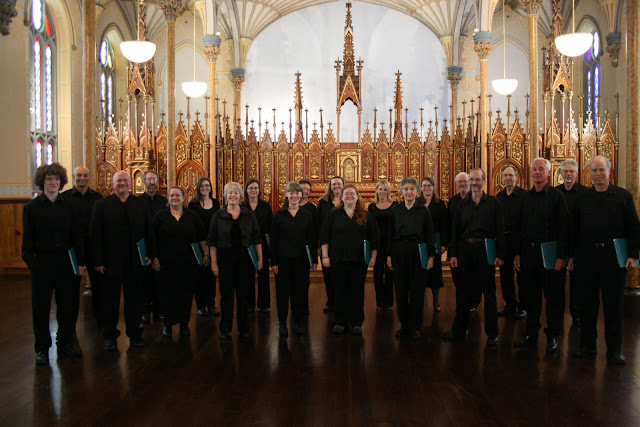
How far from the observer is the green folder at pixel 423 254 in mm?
5395

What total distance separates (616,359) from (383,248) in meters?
2.78

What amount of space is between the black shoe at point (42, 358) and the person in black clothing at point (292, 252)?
2126 millimetres

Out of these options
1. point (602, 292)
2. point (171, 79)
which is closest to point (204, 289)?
point (602, 292)

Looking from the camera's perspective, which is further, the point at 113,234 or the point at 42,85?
the point at 42,85

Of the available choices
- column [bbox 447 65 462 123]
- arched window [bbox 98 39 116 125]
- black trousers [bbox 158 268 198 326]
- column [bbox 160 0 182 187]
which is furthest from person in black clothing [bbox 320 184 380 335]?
column [bbox 447 65 462 123]

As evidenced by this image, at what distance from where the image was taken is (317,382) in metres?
4.15

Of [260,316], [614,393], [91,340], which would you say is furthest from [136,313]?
[614,393]

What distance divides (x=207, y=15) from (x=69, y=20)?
359 cm

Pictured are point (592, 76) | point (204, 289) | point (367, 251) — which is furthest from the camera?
point (592, 76)

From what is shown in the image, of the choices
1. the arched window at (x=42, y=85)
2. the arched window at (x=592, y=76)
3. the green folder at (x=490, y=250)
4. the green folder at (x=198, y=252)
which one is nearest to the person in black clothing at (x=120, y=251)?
the green folder at (x=198, y=252)

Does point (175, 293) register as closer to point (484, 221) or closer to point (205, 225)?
point (205, 225)

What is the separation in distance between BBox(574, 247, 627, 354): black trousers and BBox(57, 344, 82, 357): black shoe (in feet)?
14.6

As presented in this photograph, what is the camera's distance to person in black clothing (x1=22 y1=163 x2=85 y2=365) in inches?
183

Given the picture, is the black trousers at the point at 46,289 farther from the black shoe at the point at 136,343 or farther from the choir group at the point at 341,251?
the black shoe at the point at 136,343
